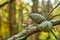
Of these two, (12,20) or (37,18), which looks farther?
(12,20)

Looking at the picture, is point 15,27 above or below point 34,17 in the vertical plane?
below

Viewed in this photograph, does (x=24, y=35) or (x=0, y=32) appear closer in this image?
(x=24, y=35)

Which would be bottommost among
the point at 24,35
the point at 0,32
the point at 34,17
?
the point at 0,32

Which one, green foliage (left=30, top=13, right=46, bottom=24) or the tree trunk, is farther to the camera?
the tree trunk

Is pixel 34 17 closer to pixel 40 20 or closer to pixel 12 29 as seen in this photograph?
pixel 40 20

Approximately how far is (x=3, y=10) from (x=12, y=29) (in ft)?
8.90

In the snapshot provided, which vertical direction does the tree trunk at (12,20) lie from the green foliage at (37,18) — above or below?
below

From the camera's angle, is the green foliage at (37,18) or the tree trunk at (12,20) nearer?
the green foliage at (37,18)

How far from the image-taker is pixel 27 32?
2.95 feet

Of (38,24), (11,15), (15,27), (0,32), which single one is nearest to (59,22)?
(38,24)

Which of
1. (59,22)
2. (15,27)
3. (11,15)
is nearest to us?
(59,22)

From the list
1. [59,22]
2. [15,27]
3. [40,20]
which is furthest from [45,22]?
[15,27]

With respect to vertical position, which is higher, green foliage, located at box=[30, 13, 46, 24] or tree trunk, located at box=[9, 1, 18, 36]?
green foliage, located at box=[30, 13, 46, 24]

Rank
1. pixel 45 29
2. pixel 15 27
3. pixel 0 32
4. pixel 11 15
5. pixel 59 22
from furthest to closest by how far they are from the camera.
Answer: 1. pixel 0 32
2. pixel 11 15
3. pixel 15 27
4. pixel 59 22
5. pixel 45 29
